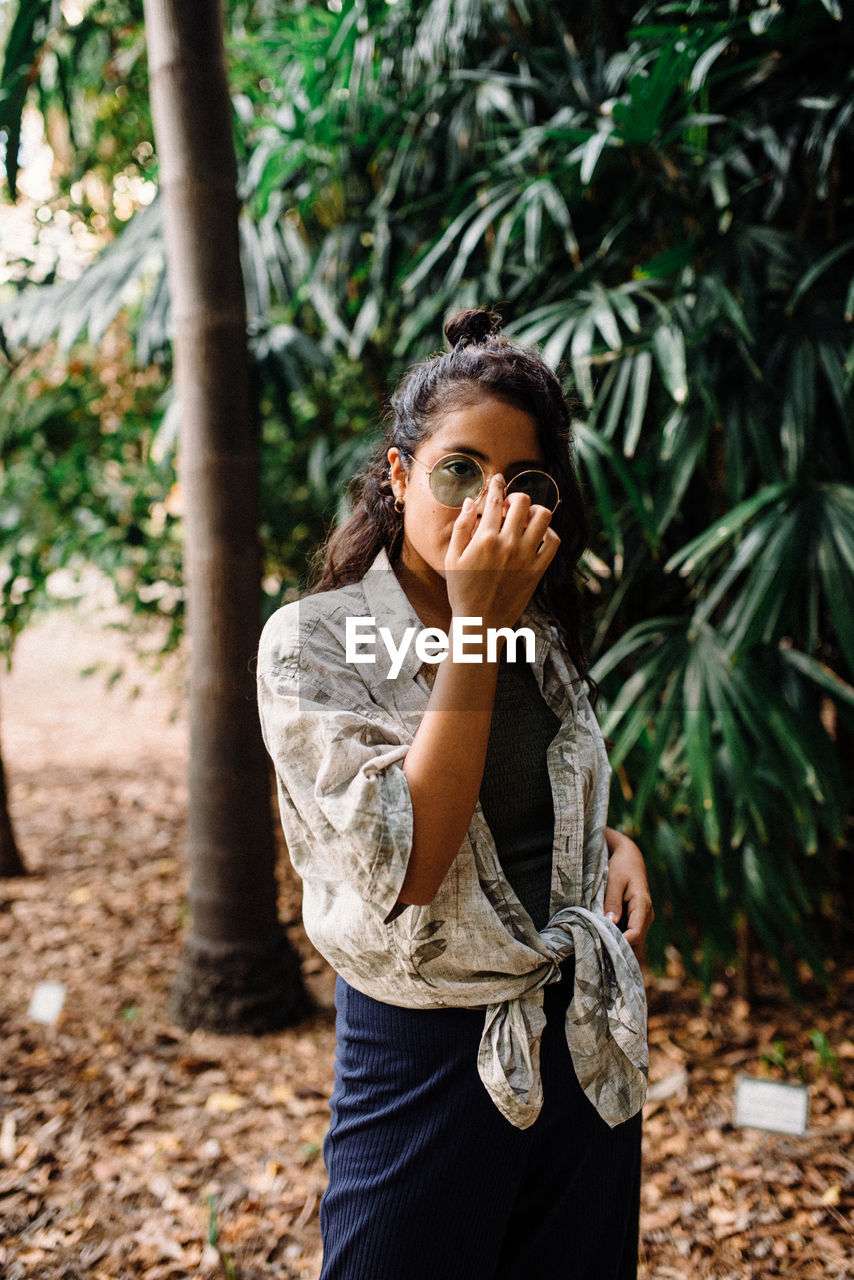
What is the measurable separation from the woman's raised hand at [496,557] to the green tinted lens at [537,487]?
3.1 inches

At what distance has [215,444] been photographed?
198cm

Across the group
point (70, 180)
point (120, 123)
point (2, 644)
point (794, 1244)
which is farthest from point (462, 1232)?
point (120, 123)

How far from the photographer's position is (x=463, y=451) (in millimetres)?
853

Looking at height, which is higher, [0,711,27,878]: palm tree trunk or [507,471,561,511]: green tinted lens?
[507,471,561,511]: green tinted lens

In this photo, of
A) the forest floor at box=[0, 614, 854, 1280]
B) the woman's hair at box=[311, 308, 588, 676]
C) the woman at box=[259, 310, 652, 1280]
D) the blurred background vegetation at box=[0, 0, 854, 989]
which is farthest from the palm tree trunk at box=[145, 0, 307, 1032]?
the woman at box=[259, 310, 652, 1280]

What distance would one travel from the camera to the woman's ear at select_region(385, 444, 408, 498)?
94cm

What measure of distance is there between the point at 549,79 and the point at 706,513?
45.3 inches

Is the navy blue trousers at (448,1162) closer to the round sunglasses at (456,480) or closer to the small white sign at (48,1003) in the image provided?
the round sunglasses at (456,480)

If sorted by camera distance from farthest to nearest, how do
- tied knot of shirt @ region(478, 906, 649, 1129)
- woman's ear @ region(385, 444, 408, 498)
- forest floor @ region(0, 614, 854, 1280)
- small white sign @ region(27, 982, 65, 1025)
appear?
small white sign @ region(27, 982, 65, 1025), forest floor @ region(0, 614, 854, 1280), woman's ear @ region(385, 444, 408, 498), tied knot of shirt @ region(478, 906, 649, 1129)

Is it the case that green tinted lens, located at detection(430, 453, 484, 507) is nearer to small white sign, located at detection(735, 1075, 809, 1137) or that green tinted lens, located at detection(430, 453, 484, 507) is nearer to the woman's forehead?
the woman's forehead

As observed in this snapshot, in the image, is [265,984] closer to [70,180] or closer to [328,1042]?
[328,1042]

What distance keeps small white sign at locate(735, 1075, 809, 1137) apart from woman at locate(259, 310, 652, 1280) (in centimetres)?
71

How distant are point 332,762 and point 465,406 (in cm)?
39

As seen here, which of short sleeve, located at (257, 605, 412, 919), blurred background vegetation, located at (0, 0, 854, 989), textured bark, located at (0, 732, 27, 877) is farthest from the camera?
textured bark, located at (0, 732, 27, 877)
